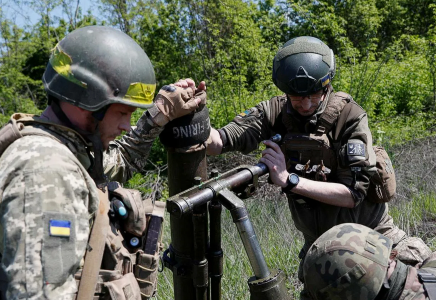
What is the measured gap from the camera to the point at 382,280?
285cm

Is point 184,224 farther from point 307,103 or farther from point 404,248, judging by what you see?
point 404,248

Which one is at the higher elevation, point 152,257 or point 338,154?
point 338,154

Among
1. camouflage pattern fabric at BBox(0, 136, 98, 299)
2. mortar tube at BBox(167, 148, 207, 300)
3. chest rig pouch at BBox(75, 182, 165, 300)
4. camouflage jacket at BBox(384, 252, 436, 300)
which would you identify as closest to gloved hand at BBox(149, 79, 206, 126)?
mortar tube at BBox(167, 148, 207, 300)

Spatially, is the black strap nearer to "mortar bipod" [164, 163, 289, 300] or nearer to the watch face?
"mortar bipod" [164, 163, 289, 300]

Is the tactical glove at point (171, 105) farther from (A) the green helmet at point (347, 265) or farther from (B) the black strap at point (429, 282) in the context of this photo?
(B) the black strap at point (429, 282)

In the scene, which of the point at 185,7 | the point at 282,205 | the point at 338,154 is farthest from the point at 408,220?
the point at 185,7

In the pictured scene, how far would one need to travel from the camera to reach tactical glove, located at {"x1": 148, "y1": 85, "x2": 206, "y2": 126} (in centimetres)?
296

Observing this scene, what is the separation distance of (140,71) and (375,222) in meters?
2.19

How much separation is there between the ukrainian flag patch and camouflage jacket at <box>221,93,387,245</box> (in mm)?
1935

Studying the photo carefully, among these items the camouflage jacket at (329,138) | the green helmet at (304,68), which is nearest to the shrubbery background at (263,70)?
the camouflage jacket at (329,138)

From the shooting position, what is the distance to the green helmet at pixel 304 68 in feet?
11.8

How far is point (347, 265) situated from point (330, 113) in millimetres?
1169

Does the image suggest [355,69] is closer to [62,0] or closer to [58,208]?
[62,0]

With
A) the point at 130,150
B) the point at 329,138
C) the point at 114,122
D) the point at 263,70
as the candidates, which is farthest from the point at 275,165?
the point at 263,70
